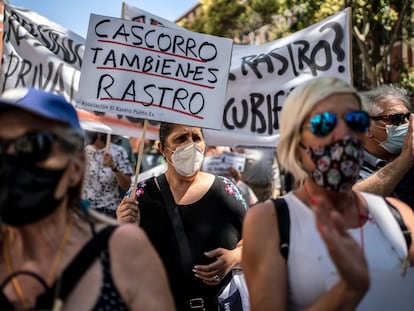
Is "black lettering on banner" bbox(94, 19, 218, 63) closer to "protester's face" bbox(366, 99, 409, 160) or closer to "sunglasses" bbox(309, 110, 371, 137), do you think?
"protester's face" bbox(366, 99, 409, 160)

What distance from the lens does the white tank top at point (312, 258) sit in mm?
1971

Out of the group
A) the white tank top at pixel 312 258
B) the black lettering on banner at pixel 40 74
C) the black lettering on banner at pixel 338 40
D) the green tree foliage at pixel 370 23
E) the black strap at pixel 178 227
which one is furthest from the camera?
the green tree foliage at pixel 370 23

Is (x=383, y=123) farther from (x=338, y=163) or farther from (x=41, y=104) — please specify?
(x=41, y=104)

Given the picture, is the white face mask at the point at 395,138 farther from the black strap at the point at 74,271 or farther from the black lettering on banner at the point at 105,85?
the black strap at the point at 74,271

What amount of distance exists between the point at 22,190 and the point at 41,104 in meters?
0.27

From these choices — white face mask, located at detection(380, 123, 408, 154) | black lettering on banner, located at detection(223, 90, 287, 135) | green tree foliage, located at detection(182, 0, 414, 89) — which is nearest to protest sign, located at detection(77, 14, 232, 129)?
black lettering on banner, located at detection(223, 90, 287, 135)

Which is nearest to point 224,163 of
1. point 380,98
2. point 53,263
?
point 380,98

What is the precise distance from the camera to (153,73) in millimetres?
3898

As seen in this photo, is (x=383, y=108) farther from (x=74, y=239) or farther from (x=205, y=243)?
(x=74, y=239)

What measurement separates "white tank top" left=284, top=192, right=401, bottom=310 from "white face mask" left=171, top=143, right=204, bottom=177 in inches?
55.4

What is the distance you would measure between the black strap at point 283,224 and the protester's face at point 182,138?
61.0 inches

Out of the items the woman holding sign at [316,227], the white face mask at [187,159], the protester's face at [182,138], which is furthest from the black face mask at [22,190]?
the protester's face at [182,138]

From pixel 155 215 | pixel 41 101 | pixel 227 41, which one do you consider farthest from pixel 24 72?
pixel 41 101

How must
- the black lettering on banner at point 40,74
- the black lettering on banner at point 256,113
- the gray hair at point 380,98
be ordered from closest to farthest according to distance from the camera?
the gray hair at point 380,98
the black lettering on banner at point 256,113
the black lettering on banner at point 40,74
